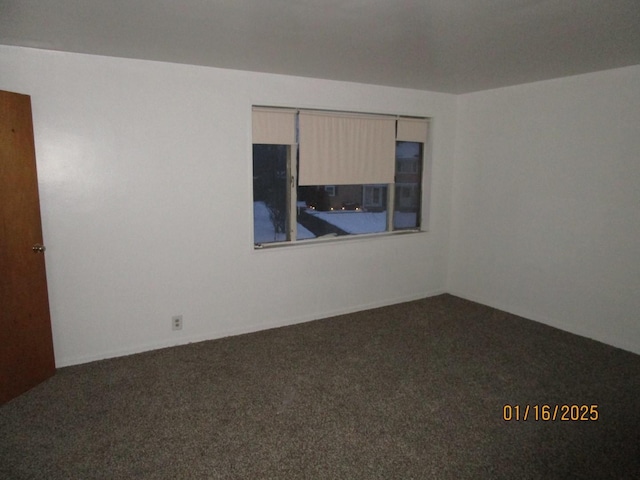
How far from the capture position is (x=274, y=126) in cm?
371

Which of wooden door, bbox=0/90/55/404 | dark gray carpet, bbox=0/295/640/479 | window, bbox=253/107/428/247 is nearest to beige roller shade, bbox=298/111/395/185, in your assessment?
window, bbox=253/107/428/247

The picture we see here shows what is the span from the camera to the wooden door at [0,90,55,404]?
2.59 metres

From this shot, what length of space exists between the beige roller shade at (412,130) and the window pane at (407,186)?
13cm

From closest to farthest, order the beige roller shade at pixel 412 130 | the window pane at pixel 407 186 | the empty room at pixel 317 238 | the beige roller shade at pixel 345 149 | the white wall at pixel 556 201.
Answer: the empty room at pixel 317 238 < the white wall at pixel 556 201 < the beige roller shade at pixel 345 149 < the beige roller shade at pixel 412 130 < the window pane at pixel 407 186

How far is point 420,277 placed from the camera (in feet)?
16.0

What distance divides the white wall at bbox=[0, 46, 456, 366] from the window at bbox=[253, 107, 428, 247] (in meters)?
0.19

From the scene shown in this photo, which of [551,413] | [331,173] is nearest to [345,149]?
[331,173]

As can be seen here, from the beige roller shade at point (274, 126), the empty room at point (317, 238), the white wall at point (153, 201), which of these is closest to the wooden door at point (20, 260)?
the empty room at point (317, 238)

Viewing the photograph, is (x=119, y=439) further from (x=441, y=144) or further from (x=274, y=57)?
(x=441, y=144)

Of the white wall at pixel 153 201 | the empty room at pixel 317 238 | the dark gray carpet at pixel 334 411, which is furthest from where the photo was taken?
the white wall at pixel 153 201

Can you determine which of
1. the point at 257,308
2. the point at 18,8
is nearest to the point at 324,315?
the point at 257,308

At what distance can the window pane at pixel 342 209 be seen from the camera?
4180 millimetres

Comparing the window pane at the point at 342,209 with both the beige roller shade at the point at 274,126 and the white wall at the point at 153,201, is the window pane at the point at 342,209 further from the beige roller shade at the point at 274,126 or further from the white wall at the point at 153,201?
the beige roller shade at the point at 274,126

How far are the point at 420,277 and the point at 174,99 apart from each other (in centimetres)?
335
